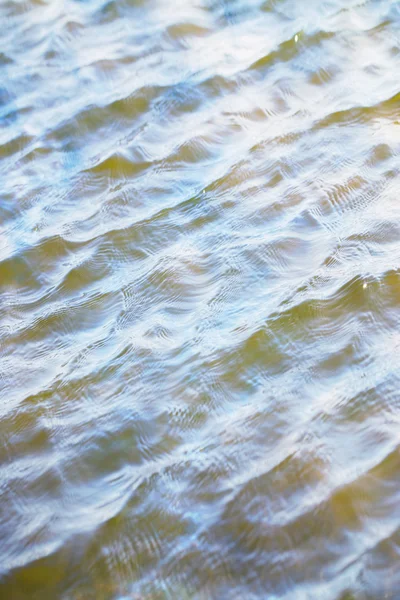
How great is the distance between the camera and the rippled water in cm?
141

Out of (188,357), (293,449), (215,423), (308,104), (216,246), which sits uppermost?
(308,104)

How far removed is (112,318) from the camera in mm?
2021

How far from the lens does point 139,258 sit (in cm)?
222

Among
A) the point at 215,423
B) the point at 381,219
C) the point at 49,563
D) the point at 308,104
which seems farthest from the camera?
the point at 308,104

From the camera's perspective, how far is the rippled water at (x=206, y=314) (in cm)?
141

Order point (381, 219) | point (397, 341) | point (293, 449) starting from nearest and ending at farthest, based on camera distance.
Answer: point (293, 449), point (397, 341), point (381, 219)

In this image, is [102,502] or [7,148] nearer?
[102,502]

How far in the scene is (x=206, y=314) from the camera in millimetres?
1956

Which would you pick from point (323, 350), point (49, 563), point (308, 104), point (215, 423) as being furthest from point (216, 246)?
point (49, 563)

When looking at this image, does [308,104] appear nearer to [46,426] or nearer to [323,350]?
[323,350]

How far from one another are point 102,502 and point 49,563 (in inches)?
6.9

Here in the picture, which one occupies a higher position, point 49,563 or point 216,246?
point 216,246

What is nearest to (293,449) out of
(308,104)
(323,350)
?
(323,350)

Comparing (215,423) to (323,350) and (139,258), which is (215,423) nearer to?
(323,350)
